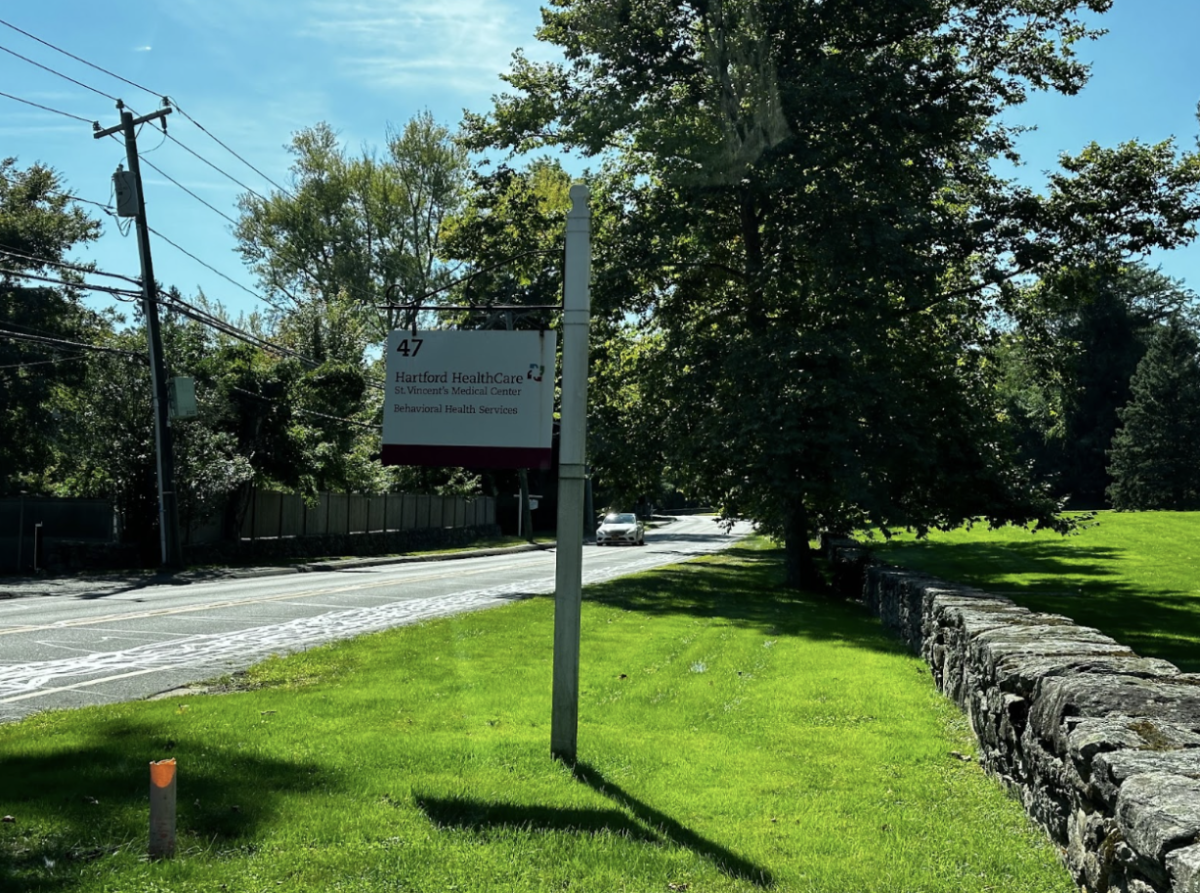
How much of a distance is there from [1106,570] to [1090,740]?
23656mm

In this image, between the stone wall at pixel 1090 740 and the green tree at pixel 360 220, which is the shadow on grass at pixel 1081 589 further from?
the green tree at pixel 360 220

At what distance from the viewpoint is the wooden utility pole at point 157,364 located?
88.9 feet

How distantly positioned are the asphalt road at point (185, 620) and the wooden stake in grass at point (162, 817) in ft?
14.6

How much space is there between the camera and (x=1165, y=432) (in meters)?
66.8

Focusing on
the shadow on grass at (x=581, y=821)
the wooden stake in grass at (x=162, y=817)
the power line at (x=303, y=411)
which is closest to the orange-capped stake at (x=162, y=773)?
the wooden stake in grass at (x=162, y=817)

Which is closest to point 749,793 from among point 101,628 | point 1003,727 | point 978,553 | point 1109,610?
point 1003,727

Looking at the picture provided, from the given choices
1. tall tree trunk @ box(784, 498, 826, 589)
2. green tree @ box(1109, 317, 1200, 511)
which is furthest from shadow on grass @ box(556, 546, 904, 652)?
green tree @ box(1109, 317, 1200, 511)

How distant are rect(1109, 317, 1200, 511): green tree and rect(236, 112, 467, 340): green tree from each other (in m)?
43.5

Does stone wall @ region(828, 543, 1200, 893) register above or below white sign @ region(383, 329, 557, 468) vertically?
below

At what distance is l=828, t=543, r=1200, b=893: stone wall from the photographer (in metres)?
3.71

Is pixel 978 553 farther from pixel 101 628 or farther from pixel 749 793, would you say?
pixel 749 793

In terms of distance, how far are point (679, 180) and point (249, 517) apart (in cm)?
1950

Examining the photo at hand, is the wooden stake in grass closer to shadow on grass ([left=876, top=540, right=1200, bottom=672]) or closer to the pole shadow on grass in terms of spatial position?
the pole shadow on grass

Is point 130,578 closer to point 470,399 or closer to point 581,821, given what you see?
point 470,399
